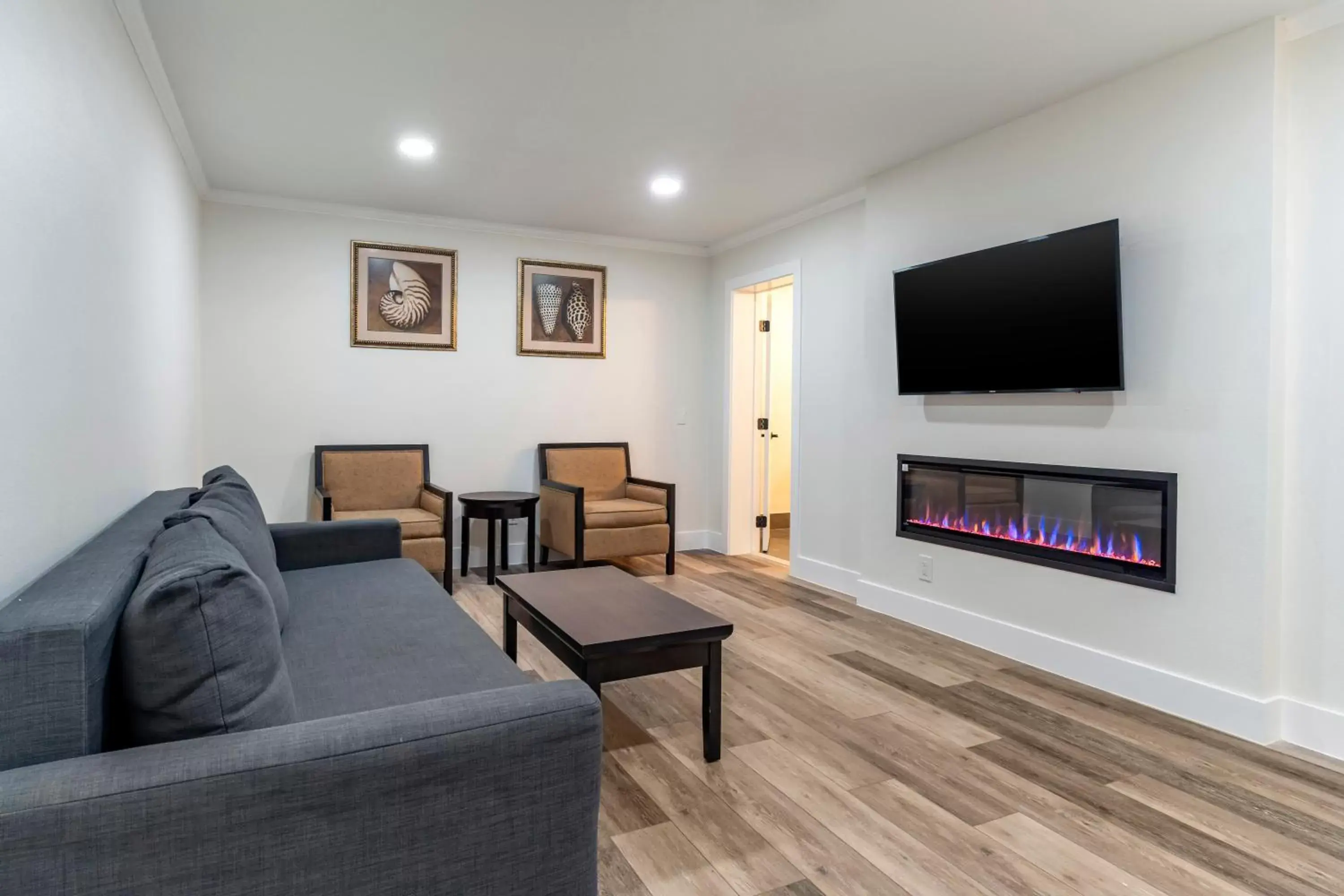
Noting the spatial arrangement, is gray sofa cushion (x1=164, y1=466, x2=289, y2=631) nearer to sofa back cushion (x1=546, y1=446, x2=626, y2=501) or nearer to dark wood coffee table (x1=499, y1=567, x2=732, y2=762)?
dark wood coffee table (x1=499, y1=567, x2=732, y2=762)

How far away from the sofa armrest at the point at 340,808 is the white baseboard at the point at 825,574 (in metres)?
3.37

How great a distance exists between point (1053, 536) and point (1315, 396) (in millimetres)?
1069

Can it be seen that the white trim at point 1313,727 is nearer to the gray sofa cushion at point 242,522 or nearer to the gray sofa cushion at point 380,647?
the gray sofa cushion at point 380,647

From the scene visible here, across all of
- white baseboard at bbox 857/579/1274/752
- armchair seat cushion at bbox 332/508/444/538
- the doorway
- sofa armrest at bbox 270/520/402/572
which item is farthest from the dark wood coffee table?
the doorway

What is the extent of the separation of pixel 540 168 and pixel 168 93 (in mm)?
1696

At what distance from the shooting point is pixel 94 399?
2.06m

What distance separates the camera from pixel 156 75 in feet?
Result: 9.52

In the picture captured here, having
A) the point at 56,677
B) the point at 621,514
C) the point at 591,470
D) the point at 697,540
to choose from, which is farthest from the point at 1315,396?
the point at 697,540

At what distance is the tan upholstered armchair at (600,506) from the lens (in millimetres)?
4891

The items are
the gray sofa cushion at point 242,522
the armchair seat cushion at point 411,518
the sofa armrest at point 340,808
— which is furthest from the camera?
Result: the armchair seat cushion at point 411,518

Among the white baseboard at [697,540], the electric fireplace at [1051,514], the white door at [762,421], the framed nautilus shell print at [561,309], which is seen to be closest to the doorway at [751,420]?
the white door at [762,421]

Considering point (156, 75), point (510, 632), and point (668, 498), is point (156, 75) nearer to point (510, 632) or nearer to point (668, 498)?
point (510, 632)

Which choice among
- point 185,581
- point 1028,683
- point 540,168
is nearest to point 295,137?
point 540,168

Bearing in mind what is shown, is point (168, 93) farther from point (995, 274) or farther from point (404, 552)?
point (995, 274)
